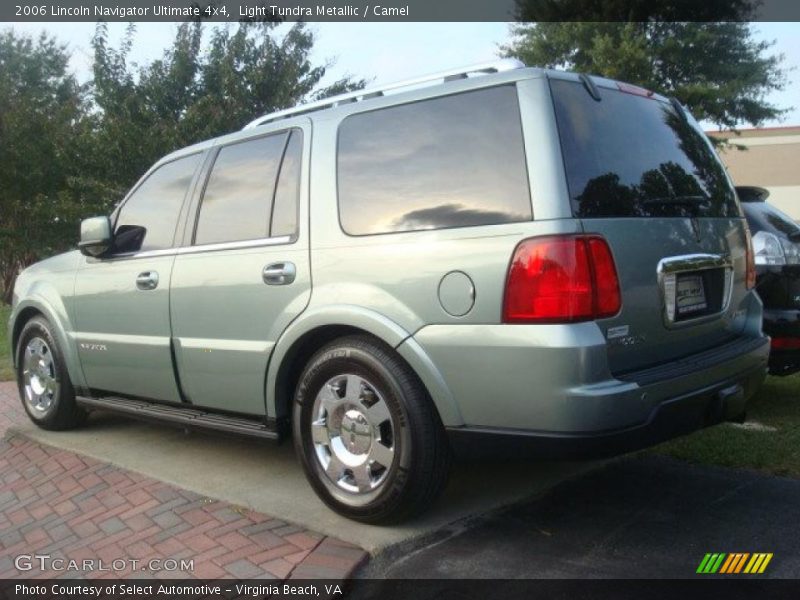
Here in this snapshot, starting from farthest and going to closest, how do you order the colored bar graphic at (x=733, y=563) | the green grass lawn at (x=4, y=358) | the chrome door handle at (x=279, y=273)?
the green grass lawn at (x=4, y=358), the chrome door handle at (x=279, y=273), the colored bar graphic at (x=733, y=563)

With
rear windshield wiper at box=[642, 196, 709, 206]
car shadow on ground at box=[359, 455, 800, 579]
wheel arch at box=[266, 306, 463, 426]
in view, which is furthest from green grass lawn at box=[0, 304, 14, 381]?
rear windshield wiper at box=[642, 196, 709, 206]

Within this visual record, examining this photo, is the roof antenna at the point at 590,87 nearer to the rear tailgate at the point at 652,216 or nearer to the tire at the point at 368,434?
the rear tailgate at the point at 652,216

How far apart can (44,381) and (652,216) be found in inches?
166

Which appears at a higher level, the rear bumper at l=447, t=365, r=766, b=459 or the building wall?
the building wall

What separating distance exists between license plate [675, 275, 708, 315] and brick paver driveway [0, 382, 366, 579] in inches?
65.5

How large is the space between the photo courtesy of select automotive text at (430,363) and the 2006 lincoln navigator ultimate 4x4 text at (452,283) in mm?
12

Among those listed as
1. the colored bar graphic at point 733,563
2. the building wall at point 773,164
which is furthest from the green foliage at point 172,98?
the building wall at point 773,164

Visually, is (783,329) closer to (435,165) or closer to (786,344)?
(786,344)

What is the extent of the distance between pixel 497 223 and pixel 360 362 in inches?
33.3

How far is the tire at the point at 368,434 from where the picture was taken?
10.4 feet

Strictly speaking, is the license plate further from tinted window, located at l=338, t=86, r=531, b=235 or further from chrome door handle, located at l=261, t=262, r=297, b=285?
chrome door handle, located at l=261, t=262, r=297, b=285

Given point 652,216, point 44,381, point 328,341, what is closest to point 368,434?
point 328,341

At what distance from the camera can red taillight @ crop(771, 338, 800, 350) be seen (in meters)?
4.69

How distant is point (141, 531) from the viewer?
3572mm
